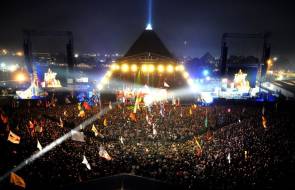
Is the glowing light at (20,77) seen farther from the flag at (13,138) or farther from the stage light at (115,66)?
the flag at (13,138)

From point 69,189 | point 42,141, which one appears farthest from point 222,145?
point 42,141

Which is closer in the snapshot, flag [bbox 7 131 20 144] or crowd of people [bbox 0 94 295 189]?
crowd of people [bbox 0 94 295 189]

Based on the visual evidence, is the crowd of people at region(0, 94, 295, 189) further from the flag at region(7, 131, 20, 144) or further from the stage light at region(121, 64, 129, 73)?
the stage light at region(121, 64, 129, 73)

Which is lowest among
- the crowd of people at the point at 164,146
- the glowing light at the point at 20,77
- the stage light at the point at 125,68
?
the crowd of people at the point at 164,146

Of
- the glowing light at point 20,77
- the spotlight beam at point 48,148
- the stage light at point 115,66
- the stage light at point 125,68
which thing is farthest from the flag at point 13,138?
the glowing light at point 20,77

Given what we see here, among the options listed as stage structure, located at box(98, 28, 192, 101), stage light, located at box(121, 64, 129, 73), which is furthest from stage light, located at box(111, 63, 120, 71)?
stage light, located at box(121, 64, 129, 73)

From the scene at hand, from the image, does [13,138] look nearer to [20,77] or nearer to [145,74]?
[145,74]
